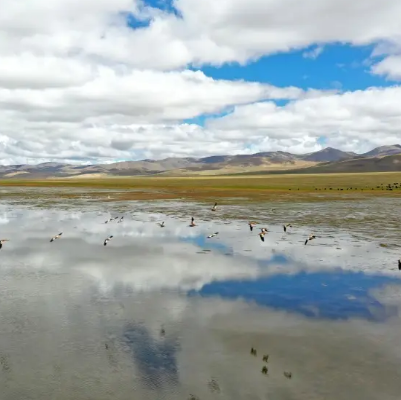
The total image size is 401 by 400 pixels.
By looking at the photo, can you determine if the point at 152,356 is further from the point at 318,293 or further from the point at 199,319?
the point at 318,293

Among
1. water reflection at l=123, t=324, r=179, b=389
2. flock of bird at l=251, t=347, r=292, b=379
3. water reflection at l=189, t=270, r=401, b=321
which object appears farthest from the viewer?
water reflection at l=189, t=270, r=401, b=321

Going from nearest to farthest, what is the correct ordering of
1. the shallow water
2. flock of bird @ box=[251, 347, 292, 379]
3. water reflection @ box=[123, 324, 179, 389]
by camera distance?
the shallow water → water reflection @ box=[123, 324, 179, 389] → flock of bird @ box=[251, 347, 292, 379]

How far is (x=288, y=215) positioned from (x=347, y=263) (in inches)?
997

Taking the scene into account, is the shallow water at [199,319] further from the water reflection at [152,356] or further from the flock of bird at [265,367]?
the flock of bird at [265,367]

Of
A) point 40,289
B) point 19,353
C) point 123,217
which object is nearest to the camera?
point 19,353

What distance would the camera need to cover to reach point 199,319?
693 inches

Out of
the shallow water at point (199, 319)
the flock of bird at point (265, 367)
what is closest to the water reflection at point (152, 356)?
the shallow water at point (199, 319)

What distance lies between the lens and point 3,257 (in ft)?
95.2

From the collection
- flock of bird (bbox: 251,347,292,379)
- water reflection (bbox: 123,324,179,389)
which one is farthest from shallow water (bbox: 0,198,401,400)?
flock of bird (bbox: 251,347,292,379)

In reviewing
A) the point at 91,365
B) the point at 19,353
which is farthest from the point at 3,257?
the point at 91,365

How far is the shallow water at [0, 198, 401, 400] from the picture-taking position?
12.7 meters

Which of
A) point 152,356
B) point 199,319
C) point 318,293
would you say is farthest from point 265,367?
point 318,293

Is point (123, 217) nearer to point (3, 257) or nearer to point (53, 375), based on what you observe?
point (3, 257)

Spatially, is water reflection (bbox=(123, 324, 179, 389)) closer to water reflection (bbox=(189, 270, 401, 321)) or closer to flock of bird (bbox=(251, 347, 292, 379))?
flock of bird (bbox=(251, 347, 292, 379))
